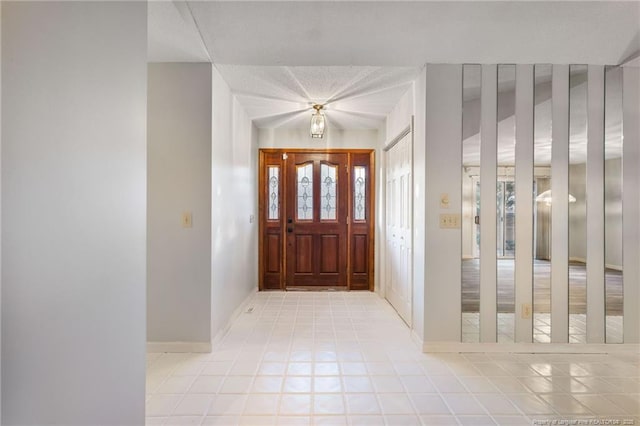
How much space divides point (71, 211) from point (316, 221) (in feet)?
12.7

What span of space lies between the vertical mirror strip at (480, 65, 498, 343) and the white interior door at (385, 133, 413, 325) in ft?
2.09

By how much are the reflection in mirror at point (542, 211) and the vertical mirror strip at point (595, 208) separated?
0.31 m

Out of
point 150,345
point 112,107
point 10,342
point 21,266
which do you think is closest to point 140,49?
point 112,107

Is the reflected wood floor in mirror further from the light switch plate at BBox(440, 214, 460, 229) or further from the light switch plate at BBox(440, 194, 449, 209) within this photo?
the light switch plate at BBox(440, 194, 449, 209)

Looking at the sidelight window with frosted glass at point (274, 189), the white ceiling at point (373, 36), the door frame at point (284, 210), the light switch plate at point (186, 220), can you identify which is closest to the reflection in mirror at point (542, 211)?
the white ceiling at point (373, 36)

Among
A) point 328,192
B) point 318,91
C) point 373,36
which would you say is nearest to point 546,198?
point 373,36

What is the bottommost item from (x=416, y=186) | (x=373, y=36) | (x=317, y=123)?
(x=416, y=186)

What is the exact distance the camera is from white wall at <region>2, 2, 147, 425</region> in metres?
0.91

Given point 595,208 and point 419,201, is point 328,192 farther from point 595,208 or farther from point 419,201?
point 595,208

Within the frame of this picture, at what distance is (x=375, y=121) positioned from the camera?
14.3 feet

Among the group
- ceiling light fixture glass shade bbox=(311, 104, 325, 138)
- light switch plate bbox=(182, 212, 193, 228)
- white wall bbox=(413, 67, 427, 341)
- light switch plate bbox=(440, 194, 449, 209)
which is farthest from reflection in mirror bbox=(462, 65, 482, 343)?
light switch plate bbox=(182, 212, 193, 228)

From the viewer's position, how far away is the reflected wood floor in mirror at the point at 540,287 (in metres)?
2.71

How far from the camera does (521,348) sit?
2695 millimetres

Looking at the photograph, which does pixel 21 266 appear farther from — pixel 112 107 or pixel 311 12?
pixel 311 12
